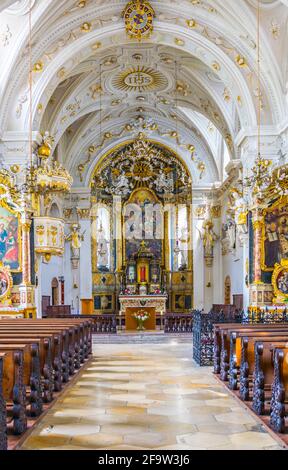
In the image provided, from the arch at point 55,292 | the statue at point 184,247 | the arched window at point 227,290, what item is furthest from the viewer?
the statue at point 184,247

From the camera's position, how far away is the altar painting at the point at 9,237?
650 inches

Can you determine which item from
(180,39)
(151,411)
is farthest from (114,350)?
(180,39)

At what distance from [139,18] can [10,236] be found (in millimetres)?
6962

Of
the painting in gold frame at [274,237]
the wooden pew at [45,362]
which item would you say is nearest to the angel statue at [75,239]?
the painting in gold frame at [274,237]

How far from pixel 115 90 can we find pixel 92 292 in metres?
9.30

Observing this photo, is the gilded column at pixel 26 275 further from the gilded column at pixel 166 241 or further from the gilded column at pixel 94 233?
the gilded column at pixel 166 241

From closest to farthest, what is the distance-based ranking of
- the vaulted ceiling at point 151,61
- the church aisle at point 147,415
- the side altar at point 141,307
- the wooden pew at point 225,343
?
the church aisle at point 147,415, the wooden pew at point 225,343, the vaulted ceiling at point 151,61, the side altar at point 141,307

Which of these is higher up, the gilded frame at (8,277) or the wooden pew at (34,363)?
the gilded frame at (8,277)

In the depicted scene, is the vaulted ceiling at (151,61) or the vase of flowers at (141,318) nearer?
the vaulted ceiling at (151,61)

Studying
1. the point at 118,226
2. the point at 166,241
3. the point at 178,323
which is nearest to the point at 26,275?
the point at 178,323

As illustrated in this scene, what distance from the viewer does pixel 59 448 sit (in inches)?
223

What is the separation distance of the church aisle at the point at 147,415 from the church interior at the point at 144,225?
38 millimetres

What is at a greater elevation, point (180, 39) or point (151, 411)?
point (180, 39)

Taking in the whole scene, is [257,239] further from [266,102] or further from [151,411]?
[151,411]
